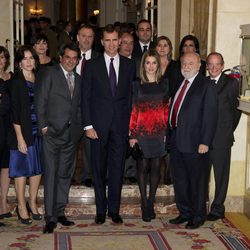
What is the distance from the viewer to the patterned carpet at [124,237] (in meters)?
5.10

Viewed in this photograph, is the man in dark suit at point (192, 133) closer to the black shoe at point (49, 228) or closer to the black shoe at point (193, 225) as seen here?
the black shoe at point (193, 225)

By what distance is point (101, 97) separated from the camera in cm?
546

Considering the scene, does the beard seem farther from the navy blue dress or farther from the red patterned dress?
the navy blue dress

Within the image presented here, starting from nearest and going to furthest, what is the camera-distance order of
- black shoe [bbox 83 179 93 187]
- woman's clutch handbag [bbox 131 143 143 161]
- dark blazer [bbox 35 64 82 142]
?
1. dark blazer [bbox 35 64 82 142]
2. woman's clutch handbag [bbox 131 143 143 161]
3. black shoe [bbox 83 179 93 187]

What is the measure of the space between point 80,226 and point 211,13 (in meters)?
2.63

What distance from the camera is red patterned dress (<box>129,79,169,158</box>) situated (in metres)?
5.48

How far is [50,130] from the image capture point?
17.3ft

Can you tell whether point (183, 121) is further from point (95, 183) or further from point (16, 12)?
point (16, 12)

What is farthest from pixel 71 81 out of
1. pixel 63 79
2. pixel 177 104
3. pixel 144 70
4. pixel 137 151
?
pixel 177 104

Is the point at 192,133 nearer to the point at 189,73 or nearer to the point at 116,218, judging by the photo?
the point at 189,73

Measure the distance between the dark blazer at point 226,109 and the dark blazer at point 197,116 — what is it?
27cm

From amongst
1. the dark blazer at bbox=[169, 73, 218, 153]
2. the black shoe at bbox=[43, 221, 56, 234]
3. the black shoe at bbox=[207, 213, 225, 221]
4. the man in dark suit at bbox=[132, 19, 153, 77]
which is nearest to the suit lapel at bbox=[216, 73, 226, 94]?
the dark blazer at bbox=[169, 73, 218, 153]

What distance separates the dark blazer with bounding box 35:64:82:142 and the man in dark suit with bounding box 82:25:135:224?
0.19 m

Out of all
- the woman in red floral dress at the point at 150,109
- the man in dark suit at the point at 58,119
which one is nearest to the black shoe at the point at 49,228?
the man in dark suit at the point at 58,119
